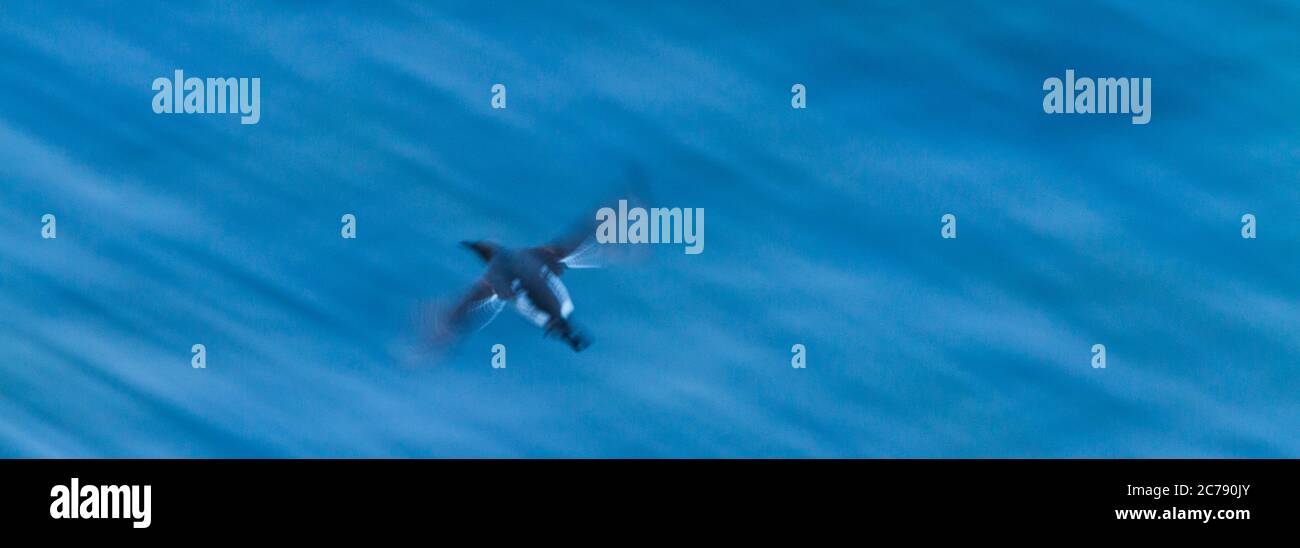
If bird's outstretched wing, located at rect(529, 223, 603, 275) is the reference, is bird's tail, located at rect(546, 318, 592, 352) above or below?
below

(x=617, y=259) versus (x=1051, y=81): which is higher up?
(x=1051, y=81)

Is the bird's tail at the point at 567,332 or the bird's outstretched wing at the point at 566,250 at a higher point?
the bird's outstretched wing at the point at 566,250
